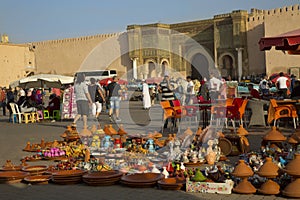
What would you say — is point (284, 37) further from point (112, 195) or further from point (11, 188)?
point (11, 188)

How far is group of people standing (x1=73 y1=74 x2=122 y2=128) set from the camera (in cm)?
1019

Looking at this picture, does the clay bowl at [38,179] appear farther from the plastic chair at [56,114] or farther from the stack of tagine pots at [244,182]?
the plastic chair at [56,114]

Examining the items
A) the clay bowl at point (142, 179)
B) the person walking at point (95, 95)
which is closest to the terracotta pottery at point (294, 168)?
the clay bowl at point (142, 179)

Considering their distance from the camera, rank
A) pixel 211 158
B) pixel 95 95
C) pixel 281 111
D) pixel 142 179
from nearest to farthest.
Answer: pixel 142 179
pixel 211 158
pixel 281 111
pixel 95 95

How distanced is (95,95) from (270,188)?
8.65 m

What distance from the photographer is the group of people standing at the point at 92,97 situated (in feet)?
33.4

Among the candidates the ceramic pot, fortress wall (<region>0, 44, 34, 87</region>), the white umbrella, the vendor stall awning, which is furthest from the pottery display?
fortress wall (<region>0, 44, 34, 87</region>)

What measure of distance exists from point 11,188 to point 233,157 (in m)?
2.89

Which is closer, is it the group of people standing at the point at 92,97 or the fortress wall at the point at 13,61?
the group of people standing at the point at 92,97

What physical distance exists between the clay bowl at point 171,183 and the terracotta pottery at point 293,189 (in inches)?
40.3

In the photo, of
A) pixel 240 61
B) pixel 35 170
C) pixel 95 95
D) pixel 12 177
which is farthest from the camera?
pixel 240 61

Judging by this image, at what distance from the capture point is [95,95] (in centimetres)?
1255

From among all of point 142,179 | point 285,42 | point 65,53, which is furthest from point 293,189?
point 65,53

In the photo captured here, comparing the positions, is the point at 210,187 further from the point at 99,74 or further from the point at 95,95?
the point at 99,74
